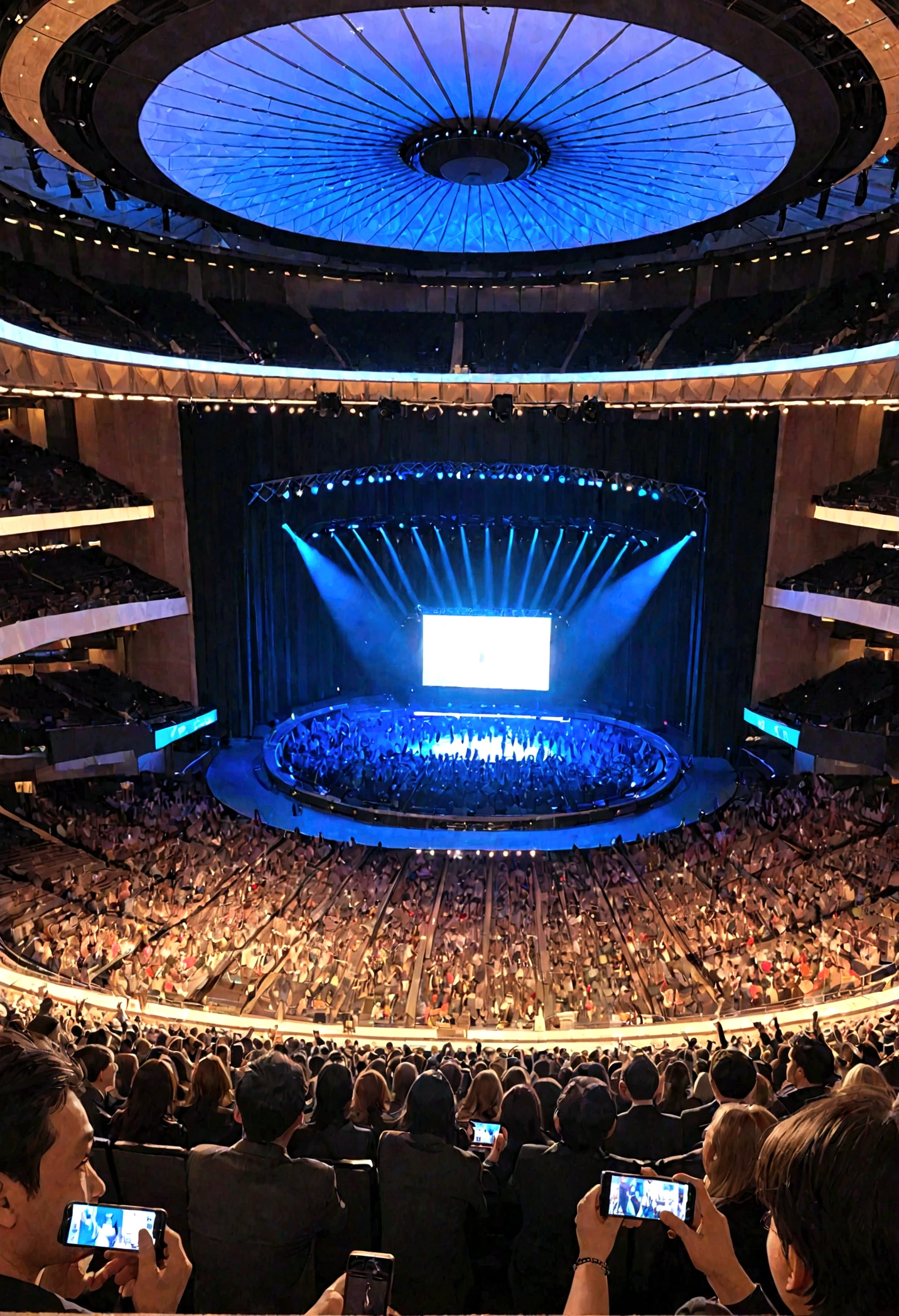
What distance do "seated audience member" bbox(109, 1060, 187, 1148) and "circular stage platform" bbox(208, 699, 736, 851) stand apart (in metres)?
15.5

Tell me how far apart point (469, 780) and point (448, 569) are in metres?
9.84

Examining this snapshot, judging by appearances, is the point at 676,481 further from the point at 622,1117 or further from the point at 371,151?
the point at 622,1117

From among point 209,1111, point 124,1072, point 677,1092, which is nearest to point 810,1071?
point 677,1092

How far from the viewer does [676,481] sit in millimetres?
26594

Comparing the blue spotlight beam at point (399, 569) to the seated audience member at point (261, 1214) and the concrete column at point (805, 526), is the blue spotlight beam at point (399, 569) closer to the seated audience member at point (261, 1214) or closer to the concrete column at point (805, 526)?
the concrete column at point (805, 526)

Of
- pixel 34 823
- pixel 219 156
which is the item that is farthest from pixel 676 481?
pixel 34 823

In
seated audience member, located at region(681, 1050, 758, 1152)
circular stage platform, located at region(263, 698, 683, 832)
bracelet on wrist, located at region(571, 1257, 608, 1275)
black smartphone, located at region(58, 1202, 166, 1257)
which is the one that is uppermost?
black smartphone, located at region(58, 1202, 166, 1257)

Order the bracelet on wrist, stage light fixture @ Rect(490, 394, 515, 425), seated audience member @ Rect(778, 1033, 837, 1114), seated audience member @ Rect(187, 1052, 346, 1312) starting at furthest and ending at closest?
stage light fixture @ Rect(490, 394, 515, 425), seated audience member @ Rect(778, 1033, 837, 1114), seated audience member @ Rect(187, 1052, 346, 1312), the bracelet on wrist

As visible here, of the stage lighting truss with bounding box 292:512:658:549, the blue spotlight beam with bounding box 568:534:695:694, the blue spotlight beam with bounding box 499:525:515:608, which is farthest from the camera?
the blue spotlight beam with bounding box 499:525:515:608

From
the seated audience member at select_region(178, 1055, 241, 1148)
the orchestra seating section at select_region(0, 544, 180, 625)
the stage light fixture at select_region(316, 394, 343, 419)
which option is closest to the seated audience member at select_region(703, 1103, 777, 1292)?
the seated audience member at select_region(178, 1055, 241, 1148)

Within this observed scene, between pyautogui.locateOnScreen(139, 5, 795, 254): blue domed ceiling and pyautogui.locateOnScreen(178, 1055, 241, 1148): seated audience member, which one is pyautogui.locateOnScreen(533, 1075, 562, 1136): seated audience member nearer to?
pyautogui.locateOnScreen(178, 1055, 241, 1148): seated audience member

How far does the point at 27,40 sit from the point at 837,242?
66.9 feet

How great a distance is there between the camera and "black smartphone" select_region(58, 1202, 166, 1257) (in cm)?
256

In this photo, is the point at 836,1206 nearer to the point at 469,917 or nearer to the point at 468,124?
the point at 469,917
